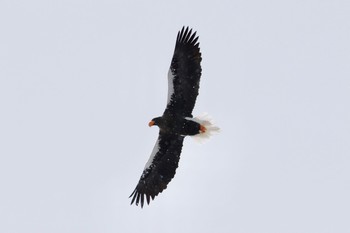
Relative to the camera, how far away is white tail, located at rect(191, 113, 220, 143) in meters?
22.2

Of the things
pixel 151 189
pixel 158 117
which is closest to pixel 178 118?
pixel 158 117

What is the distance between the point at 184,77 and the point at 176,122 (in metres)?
1.22

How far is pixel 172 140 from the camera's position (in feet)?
73.4

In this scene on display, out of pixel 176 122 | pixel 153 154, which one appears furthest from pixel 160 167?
pixel 176 122

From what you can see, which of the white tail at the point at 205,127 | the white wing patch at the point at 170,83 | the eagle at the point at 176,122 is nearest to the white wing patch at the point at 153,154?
the eagle at the point at 176,122

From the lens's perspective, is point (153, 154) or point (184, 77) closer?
point (184, 77)

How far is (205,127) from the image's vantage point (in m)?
22.3

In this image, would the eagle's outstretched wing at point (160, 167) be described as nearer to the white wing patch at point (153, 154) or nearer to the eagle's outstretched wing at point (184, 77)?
the white wing patch at point (153, 154)

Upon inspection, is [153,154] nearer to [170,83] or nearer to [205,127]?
[205,127]

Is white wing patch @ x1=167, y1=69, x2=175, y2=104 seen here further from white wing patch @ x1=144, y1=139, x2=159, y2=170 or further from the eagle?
white wing patch @ x1=144, y1=139, x2=159, y2=170

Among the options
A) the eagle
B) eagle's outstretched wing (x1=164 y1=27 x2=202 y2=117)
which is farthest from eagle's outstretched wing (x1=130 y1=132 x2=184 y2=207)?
eagle's outstretched wing (x1=164 y1=27 x2=202 y2=117)

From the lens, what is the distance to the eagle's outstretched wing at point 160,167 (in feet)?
73.6

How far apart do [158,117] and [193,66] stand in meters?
1.71

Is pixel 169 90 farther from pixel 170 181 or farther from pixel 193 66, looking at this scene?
pixel 170 181
